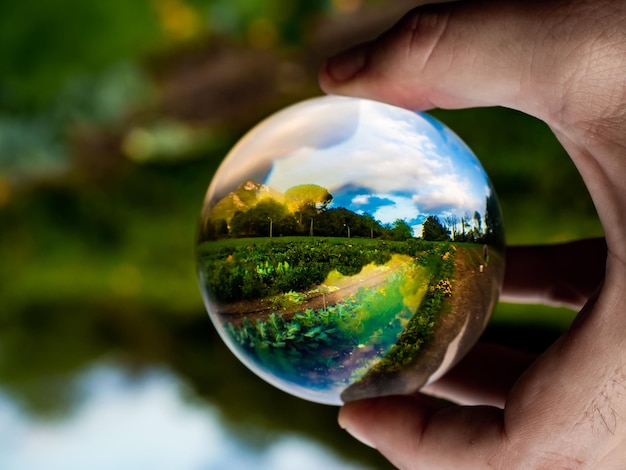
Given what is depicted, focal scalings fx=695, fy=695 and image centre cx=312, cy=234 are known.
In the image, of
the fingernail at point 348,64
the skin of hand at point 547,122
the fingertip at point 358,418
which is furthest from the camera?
the fingertip at point 358,418

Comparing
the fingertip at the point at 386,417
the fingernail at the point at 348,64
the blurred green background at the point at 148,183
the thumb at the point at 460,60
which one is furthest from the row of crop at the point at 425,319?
the blurred green background at the point at 148,183

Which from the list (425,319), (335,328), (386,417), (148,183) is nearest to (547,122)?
(425,319)

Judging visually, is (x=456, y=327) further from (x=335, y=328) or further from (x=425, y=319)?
(x=335, y=328)

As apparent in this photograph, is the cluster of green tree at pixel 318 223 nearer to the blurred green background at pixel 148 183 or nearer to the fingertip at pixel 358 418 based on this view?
the fingertip at pixel 358 418

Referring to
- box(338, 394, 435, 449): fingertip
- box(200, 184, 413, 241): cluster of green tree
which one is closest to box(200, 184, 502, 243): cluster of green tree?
box(200, 184, 413, 241): cluster of green tree

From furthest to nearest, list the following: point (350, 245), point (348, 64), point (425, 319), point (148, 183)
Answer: point (148, 183) < point (348, 64) < point (425, 319) < point (350, 245)

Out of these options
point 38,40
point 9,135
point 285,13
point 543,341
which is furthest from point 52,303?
point 543,341

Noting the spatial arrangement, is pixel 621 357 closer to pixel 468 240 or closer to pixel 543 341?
pixel 468 240
